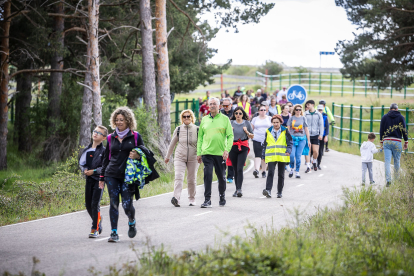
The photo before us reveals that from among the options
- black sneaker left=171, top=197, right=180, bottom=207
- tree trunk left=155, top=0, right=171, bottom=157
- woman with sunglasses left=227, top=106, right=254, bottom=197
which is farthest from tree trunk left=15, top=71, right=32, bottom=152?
black sneaker left=171, top=197, right=180, bottom=207

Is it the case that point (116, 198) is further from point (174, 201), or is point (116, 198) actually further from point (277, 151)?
point (277, 151)

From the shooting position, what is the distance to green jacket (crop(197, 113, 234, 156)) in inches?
403

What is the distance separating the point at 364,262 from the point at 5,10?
64.5ft

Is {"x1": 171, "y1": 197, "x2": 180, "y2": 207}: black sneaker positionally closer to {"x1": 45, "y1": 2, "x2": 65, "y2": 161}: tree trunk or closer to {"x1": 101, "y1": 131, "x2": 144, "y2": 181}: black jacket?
{"x1": 101, "y1": 131, "x2": 144, "y2": 181}: black jacket

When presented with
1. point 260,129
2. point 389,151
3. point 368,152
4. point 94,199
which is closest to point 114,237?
point 94,199

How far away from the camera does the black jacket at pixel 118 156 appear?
7480 millimetres

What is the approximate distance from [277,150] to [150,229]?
4.05 meters

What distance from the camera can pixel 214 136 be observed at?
10.2 m

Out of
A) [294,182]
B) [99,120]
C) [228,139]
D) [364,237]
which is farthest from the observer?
[99,120]

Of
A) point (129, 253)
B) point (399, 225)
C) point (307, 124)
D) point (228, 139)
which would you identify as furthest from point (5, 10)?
point (399, 225)

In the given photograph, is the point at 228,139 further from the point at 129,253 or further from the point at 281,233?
the point at 129,253

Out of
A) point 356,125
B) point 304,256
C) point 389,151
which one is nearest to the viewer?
point 304,256

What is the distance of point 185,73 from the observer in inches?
1163

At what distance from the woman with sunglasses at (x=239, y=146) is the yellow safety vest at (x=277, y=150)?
61 centimetres
